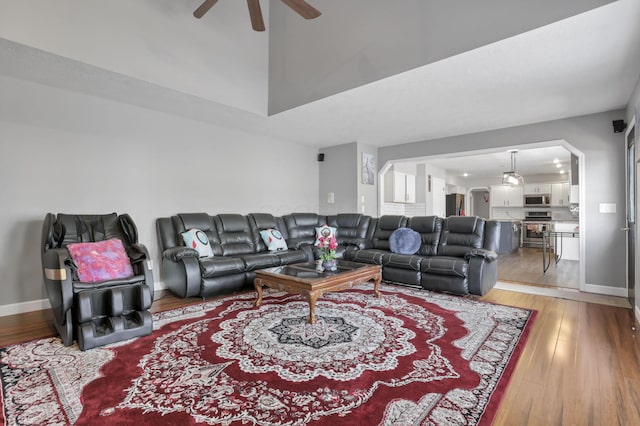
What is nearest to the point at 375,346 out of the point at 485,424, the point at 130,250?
the point at 485,424

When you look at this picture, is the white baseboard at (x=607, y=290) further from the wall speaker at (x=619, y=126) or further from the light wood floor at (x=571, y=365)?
the wall speaker at (x=619, y=126)

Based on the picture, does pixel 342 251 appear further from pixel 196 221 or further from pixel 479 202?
pixel 479 202

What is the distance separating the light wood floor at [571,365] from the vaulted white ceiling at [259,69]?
8.08 ft

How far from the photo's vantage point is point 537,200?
10.5 metres

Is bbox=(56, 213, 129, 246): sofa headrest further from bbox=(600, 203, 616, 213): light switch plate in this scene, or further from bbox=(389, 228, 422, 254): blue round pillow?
bbox=(600, 203, 616, 213): light switch plate

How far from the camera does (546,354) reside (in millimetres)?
2406

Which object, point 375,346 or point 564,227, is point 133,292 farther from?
point 564,227

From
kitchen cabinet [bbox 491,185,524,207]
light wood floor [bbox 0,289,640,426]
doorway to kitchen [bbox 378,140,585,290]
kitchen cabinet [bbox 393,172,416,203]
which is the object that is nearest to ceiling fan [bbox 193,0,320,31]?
light wood floor [bbox 0,289,640,426]

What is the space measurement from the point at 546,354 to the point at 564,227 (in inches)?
207

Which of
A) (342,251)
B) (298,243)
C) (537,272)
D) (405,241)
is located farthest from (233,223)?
(537,272)

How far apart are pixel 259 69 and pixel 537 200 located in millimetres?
10185

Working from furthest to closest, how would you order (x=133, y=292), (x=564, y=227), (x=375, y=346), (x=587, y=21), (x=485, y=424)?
1. (x=564, y=227)
2. (x=133, y=292)
3. (x=375, y=346)
4. (x=587, y=21)
5. (x=485, y=424)

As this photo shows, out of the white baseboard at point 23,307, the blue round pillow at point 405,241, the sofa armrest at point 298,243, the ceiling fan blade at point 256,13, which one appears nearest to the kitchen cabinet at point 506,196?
the blue round pillow at point 405,241

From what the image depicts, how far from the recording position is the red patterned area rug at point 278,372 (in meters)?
1.67
